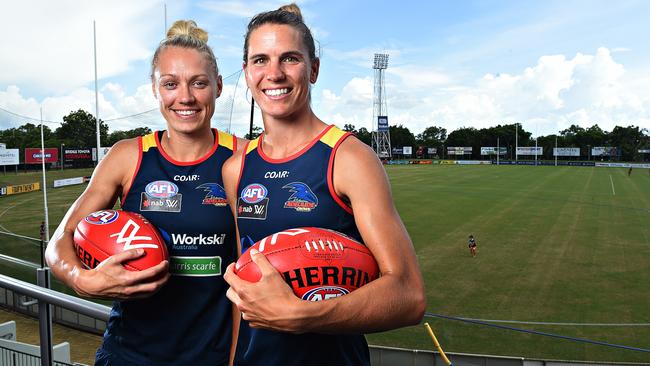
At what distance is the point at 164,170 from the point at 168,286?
0.61 metres

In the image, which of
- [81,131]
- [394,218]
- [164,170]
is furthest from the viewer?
[81,131]

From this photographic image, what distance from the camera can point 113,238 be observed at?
8.04 feet

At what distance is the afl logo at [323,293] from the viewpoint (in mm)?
1810

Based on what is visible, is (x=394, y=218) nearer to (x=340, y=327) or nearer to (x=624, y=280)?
(x=340, y=327)

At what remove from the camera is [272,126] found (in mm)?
2303

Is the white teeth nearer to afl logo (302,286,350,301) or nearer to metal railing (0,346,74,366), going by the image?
afl logo (302,286,350,301)

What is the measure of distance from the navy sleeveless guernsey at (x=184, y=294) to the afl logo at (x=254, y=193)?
47 cm

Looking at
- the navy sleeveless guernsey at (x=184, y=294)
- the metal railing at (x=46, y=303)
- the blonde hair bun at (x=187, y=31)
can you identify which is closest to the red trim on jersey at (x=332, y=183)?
the navy sleeveless guernsey at (x=184, y=294)

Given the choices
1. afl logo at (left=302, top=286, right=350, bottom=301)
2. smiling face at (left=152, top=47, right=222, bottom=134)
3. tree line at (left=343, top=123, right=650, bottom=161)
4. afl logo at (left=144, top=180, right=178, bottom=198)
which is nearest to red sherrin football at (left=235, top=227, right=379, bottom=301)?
afl logo at (left=302, top=286, right=350, bottom=301)

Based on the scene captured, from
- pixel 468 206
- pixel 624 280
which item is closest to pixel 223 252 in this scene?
pixel 624 280

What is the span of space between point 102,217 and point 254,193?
0.86 metres

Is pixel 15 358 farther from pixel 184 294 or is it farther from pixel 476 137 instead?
pixel 476 137

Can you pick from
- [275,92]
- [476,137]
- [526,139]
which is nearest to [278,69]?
[275,92]

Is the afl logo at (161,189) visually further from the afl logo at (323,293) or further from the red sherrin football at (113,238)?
the afl logo at (323,293)
